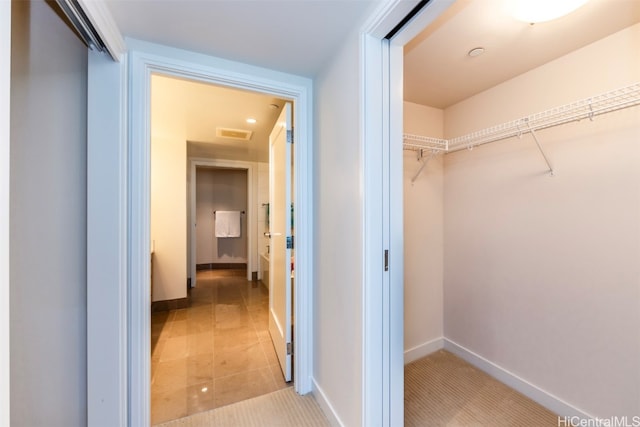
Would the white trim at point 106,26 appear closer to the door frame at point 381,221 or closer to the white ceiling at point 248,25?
the white ceiling at point 248,25

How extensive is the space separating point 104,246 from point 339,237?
112 cm

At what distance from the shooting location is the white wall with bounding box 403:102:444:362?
6.79 feet

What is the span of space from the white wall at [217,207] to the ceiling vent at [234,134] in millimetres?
2551

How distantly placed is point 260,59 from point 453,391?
247 centimetres

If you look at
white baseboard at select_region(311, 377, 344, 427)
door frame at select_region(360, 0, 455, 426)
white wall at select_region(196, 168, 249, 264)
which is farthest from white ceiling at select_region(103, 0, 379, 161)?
white wall at select_region(196, 168, 249, 264)

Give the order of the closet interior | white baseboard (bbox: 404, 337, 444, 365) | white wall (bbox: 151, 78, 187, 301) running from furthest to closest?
white wall (bbox: 151, 78, 187, 301), white baseboard (bbox: 404, 337, 444, 365), the closet interior

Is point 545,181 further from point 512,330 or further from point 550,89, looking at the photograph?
point 512,330

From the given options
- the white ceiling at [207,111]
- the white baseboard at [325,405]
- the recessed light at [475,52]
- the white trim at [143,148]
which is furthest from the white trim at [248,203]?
the recessed light at [475,52]

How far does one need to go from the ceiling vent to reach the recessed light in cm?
218

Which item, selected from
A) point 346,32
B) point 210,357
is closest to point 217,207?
point 210,357

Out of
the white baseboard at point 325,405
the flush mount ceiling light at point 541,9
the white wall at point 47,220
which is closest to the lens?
the white wall at point 47,220

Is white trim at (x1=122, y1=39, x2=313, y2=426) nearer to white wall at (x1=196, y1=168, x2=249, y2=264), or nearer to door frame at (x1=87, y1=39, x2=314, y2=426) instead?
door frame at (x1=87, y1=39, x2=314, y2=426)

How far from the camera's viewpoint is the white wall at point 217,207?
555 cm

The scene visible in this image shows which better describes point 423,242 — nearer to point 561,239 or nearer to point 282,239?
point 561,239
